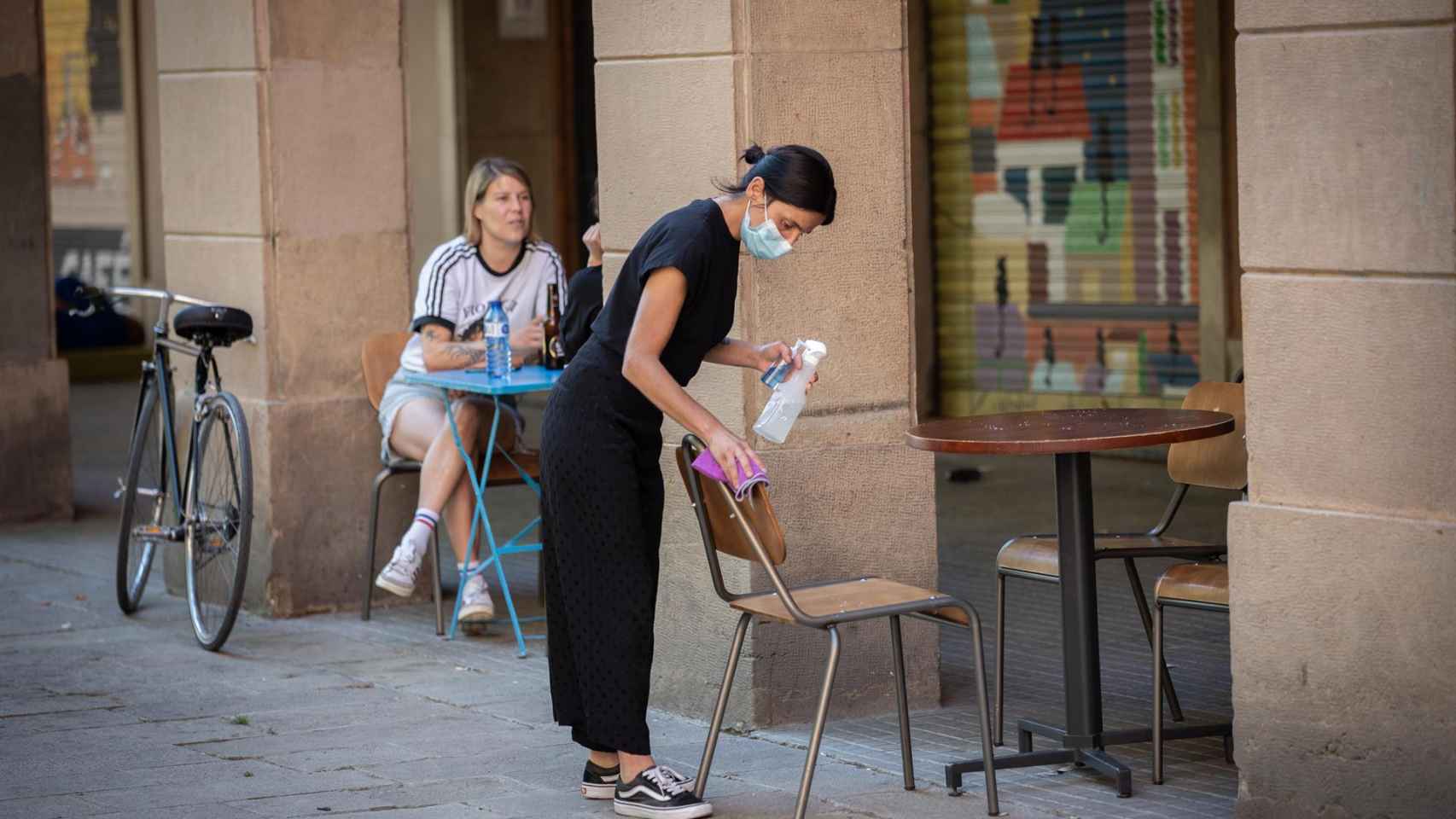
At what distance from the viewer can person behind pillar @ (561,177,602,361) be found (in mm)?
5680

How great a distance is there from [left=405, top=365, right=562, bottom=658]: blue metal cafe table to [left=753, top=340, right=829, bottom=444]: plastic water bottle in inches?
80.3

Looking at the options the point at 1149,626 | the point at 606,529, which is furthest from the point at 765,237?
the point at 1149,626

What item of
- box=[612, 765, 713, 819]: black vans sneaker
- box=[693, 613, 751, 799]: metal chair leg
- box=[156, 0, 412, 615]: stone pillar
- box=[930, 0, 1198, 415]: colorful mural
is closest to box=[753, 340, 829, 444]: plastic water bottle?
box=[693, 613, 751, 799]: metal chair leg

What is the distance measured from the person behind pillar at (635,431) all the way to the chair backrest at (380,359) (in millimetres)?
2698

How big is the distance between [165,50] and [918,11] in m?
5.77

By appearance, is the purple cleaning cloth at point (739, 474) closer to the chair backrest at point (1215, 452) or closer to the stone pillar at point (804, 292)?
the stone pillar at point (804, 292)

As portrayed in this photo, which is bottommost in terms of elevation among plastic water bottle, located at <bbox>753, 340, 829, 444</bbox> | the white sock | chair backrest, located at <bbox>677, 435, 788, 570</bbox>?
the white sock

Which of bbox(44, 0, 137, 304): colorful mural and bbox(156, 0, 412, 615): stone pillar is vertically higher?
bbox(44, 0, 137, 304): colorful mural

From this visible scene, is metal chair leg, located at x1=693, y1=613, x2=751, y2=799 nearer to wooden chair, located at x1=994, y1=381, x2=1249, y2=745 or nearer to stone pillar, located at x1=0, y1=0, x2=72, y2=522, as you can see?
wooden chair, located at x1=994, y1=381, x2=1249, y2=745

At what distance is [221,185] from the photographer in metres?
8.30

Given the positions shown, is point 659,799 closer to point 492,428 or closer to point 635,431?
point 635,431

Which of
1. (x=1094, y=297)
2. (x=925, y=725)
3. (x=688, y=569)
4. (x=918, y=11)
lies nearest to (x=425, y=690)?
(x=688, y=569)

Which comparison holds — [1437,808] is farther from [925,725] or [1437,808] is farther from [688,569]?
[688,569]

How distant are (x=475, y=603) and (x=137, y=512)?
1.69 metres
